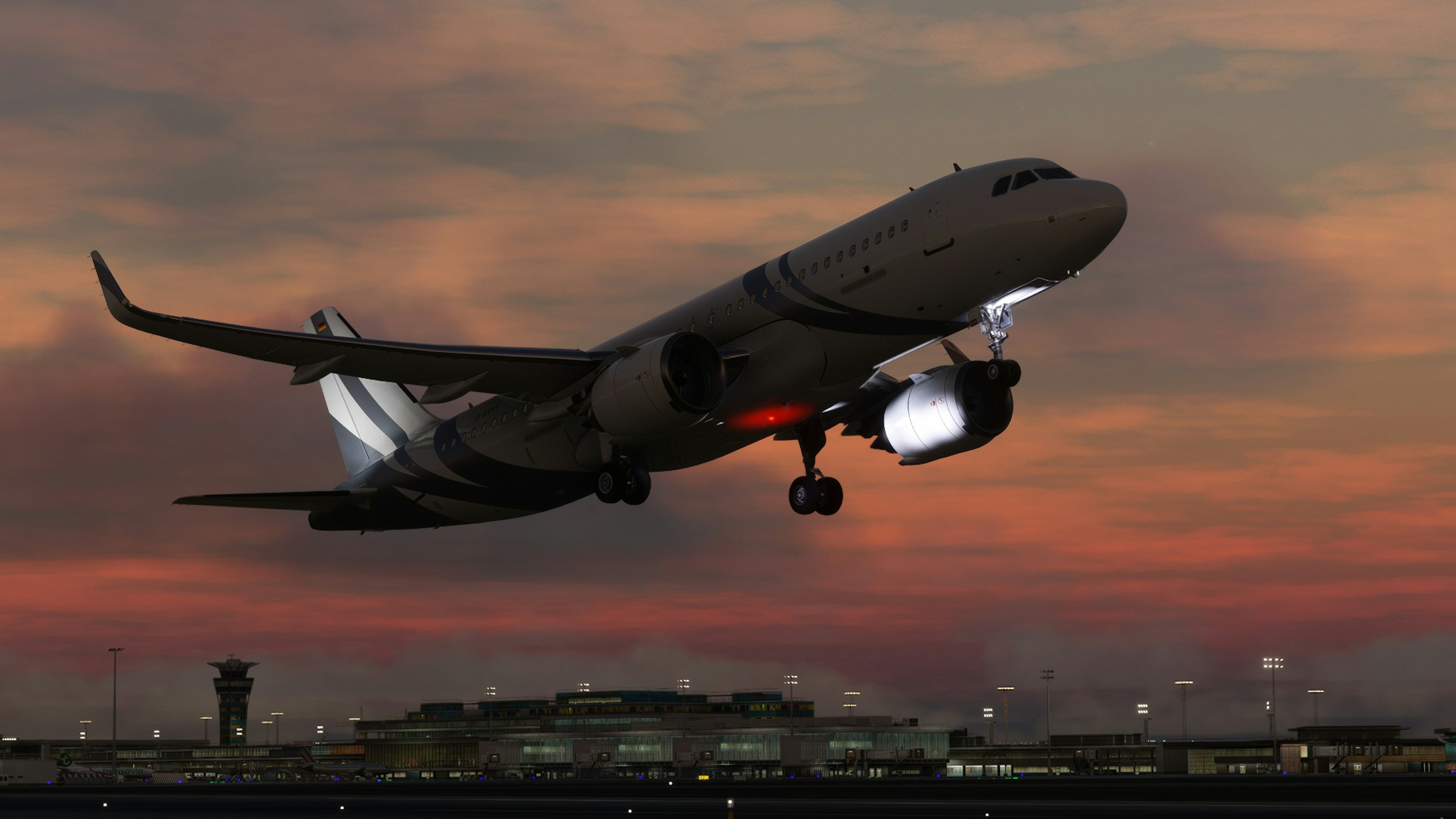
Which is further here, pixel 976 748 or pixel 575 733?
pixel 575 733

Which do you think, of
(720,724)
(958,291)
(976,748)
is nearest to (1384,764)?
(976,748)

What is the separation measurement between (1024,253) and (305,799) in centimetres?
5604

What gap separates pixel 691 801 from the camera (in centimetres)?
6262

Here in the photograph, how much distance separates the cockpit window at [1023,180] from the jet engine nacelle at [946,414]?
25.1ft

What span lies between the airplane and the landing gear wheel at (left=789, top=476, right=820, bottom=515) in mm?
56

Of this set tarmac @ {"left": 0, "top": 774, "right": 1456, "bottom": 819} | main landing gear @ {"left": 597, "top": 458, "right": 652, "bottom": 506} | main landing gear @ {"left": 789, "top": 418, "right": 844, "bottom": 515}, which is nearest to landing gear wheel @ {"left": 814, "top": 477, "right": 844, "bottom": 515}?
main landing gear @ {"left": 789, "top": 418, "right": 844, "bottom": 515}

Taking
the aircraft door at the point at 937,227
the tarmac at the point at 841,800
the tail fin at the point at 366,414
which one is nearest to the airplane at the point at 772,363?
the aircraft door at the point at 937,227

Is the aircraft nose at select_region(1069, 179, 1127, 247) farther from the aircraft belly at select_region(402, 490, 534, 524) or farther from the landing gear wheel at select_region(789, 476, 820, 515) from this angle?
the aircraft belly at select_region(402, 490, 534, 524)

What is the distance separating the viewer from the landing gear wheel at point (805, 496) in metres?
47.8

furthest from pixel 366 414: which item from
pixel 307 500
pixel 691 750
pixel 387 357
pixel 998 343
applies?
pixel 691 750

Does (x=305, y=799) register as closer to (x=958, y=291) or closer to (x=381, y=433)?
(x=381, y=433)

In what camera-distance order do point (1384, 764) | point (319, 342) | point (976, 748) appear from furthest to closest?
point (976, 748) → point (1384, 764) → point (319, 342)

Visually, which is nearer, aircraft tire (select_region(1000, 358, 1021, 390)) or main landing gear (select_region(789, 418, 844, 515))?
aircraft tire (select_region(1000, 358, 1021, 390))

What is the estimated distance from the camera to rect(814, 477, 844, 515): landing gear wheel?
47.7 meters
